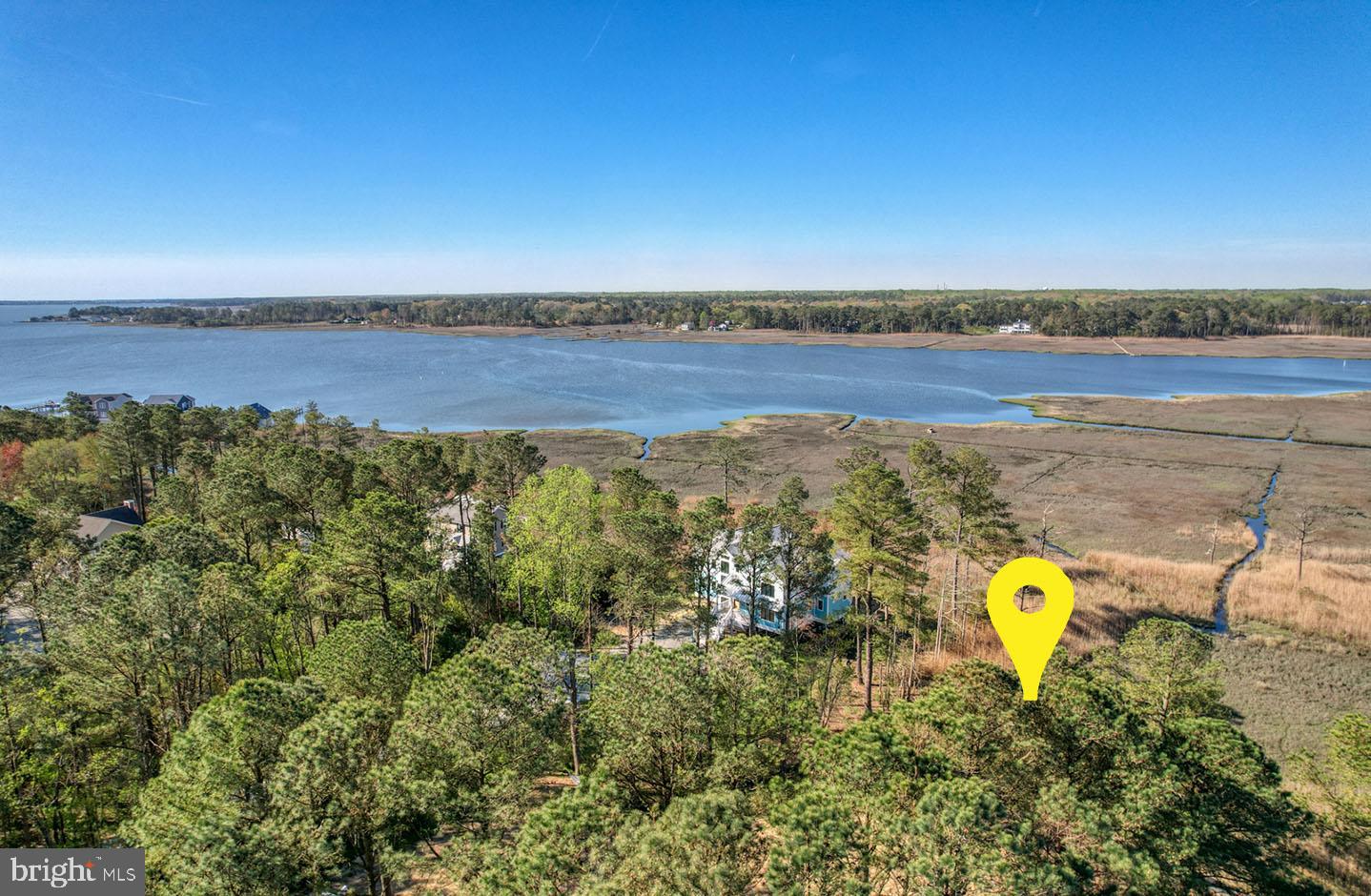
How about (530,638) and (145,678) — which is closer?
(530,638)

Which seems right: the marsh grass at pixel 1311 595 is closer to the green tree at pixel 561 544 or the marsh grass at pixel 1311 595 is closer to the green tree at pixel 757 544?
the green tree at pixel 757 544

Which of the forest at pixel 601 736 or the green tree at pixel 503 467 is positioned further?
the green tree at pixel 503 467

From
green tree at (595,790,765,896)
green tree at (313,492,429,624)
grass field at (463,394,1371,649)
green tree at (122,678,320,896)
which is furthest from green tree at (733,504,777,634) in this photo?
grass field at (463,394,1371,649)

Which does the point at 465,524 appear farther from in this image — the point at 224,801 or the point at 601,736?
the point at 224,801

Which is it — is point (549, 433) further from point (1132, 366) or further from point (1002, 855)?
point (1132, 366)

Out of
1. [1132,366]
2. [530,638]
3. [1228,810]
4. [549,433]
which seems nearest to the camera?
[1228,810]

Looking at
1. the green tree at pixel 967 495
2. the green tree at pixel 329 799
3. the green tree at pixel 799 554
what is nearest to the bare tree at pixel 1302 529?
the green tree at pixel 967 495

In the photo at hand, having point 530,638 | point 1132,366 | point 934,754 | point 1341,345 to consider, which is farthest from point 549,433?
point 1341,345
